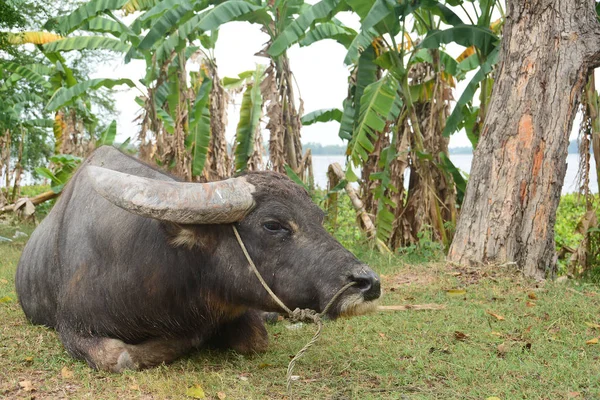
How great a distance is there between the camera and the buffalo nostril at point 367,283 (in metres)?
3.48

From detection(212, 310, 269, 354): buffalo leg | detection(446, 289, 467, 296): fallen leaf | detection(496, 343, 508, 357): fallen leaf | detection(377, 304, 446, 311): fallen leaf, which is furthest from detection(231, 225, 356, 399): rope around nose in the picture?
detection(446, 289, 467, 296): fallen leaf

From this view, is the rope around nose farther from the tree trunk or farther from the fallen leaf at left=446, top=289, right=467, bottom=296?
the tree trunk

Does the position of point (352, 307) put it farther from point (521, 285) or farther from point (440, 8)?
point (440, 8)

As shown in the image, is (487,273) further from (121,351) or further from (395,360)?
(121,351)

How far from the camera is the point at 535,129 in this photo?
21.1 feet

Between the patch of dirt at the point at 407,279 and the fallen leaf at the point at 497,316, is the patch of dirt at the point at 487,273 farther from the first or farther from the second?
the fallen leaf at the point at 497,316

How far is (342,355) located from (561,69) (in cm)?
386

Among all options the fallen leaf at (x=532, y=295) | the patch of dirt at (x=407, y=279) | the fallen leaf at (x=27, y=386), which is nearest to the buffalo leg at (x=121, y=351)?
the fallen leaf at (x=27, y=386)

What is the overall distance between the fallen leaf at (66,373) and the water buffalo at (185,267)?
0.13 metres

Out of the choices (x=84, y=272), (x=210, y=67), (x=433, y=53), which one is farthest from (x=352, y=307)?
(x=210, y=67)

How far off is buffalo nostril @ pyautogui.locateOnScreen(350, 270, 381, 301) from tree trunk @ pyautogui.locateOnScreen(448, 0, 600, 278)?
11.1ft

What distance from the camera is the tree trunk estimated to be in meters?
6.41

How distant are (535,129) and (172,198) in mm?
4232

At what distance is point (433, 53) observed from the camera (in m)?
8.70
